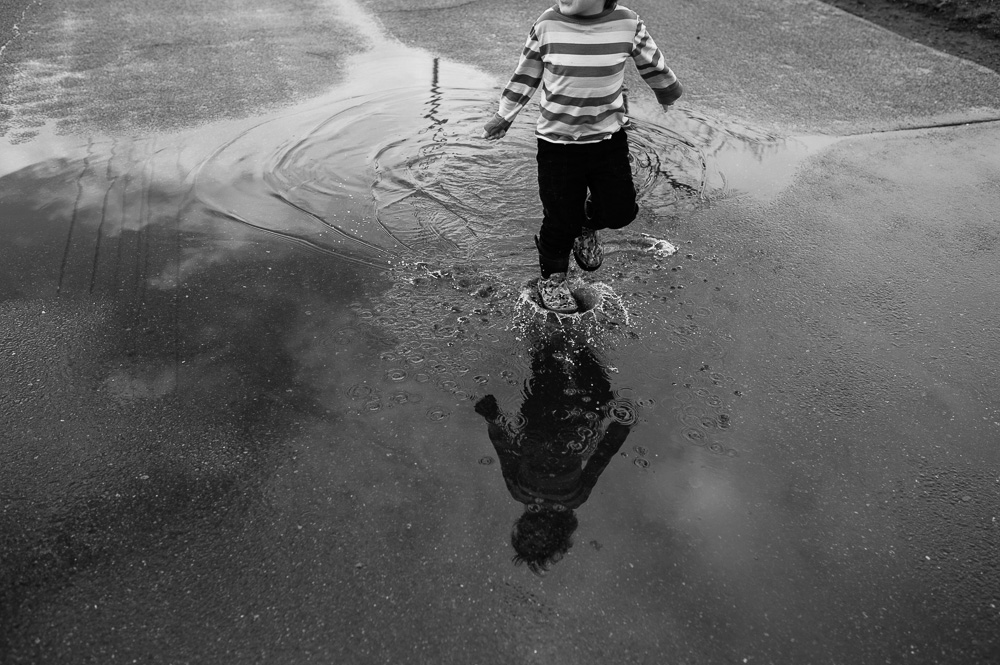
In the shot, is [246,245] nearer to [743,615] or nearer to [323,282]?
[323,282]

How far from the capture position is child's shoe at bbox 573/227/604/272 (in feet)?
13.5

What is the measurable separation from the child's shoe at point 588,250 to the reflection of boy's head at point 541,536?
1.69 meters

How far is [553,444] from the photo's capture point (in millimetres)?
3162

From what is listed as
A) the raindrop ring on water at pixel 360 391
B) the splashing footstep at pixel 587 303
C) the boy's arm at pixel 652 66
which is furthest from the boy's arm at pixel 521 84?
the raindrop ring on water at pixel 360 391

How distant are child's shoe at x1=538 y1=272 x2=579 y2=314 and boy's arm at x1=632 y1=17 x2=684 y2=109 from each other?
1.06 metres

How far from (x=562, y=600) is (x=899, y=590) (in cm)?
117

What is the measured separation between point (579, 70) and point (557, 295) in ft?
3.74

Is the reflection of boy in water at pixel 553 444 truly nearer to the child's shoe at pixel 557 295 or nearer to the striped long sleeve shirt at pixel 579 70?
the child's shoe at pixel 557 295

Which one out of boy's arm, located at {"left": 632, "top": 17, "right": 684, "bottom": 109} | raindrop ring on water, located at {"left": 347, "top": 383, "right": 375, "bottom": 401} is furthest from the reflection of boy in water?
boy's arm, located at {"left": 632, "top": 17, "right": 684, "bottom": 109}

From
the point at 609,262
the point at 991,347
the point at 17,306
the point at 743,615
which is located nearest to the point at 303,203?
the point at 17,306

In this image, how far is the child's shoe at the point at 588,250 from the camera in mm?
4102

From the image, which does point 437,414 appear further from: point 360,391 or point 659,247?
point 659,247

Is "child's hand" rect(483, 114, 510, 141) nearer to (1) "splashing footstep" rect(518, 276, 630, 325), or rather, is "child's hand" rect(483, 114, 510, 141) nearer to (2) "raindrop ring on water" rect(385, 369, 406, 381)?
(1) "splashing footstep" rect(518, 276, 630, 325)

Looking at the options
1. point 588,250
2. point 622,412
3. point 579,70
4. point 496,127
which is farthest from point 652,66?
point 622,412
